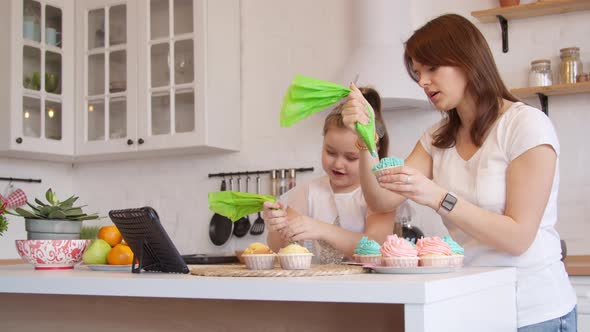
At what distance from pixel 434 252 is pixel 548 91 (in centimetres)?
196

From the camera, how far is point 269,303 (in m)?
1.39

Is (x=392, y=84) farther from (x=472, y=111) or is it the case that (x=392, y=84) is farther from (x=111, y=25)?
(x=111, y=25)

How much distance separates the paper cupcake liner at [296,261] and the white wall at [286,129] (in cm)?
199

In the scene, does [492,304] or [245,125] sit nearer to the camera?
[492,304]

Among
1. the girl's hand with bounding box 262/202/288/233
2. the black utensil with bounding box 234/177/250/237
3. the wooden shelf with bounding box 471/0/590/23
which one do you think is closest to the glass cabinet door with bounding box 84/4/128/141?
the black utensil with bounding box 234/177/250/237

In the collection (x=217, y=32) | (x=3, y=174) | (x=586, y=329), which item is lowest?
(x=586, y=329)

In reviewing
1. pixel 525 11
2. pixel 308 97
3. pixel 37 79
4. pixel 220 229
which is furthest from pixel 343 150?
pixel 37 79

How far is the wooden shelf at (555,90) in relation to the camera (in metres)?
3.04

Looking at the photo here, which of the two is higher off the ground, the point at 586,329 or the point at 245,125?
the point at 245,125

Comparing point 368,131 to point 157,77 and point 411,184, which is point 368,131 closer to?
point 411,184

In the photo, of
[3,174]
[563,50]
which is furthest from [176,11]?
[563,50]

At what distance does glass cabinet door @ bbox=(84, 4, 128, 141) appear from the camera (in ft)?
13.8

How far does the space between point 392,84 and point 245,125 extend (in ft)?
3.61

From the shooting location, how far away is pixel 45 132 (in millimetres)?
4180
